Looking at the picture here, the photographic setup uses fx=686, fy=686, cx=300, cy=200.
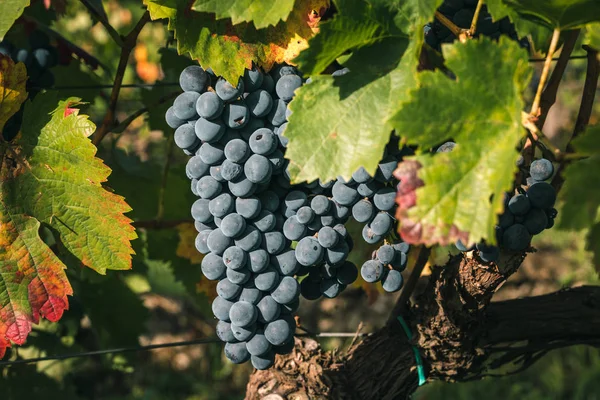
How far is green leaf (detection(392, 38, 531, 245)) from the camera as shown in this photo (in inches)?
32.9

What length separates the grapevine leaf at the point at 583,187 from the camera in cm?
85

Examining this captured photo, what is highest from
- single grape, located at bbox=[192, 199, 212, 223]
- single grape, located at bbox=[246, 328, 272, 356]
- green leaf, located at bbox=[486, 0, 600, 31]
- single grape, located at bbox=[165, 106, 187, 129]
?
green leaf, located at bbox=[486, 0, 600, 31]

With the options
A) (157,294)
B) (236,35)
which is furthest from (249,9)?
(157,294)

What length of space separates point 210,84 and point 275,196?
211 millimetres

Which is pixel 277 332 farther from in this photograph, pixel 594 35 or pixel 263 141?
pixel 594 35

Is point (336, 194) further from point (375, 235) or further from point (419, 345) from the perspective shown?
point (419, 345)

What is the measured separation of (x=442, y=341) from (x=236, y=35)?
2.53 feet

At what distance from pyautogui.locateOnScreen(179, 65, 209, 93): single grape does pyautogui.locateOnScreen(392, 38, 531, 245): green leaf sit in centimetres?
39

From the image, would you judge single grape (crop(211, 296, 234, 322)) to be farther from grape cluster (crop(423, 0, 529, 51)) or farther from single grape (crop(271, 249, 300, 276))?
grape cluster (crop(423, 0, 529, 51))

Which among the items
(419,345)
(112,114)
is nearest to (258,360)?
(419,345)

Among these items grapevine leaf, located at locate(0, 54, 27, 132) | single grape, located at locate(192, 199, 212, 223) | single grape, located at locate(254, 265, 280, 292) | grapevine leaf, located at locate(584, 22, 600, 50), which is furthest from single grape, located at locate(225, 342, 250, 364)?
grapevine leaf, located at locate(584, 22, 600, 50)

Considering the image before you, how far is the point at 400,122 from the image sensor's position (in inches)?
33.4

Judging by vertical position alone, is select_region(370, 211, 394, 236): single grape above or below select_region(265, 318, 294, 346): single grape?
above

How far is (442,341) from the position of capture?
4.74ft
